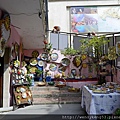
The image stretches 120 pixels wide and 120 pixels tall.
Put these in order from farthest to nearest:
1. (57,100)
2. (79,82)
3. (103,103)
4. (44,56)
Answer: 1. (44,56)
2. (79,82)
3. (57,100)
4. (103,103)

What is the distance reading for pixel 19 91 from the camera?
213 inches

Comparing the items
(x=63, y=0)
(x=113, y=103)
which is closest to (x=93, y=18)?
(x=63, y=0)

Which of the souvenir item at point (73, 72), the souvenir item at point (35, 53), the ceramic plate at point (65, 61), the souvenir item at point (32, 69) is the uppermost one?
the souvenir item at point (35, 53)

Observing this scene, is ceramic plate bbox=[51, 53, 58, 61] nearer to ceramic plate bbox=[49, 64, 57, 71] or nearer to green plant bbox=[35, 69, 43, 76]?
ceramic plate bbox=[49, 64, 57, 71]

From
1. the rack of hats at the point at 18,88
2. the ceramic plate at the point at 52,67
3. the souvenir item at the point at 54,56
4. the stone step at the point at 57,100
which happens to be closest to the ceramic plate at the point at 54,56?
the souvenir item at the point at 54,56

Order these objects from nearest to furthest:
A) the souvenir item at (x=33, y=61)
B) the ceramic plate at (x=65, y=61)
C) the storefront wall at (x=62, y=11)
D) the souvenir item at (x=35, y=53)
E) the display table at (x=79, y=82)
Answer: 1. the display table at (x=79, y=82)
2. the ceramic plate at (x=65, y=61)
3. the souvenir item at (x=33, y=61)
4. the souvenir item at (x=35, y=53)
5. the storefront wall at (x=62, y=11)

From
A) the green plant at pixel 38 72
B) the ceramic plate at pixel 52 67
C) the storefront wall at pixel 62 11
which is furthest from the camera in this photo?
the storefront wall at pixel 62 11

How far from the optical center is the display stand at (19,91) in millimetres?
5242

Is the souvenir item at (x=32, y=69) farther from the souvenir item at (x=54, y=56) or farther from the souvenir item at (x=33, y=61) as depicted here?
the souvenir item at (x=54, y=56)

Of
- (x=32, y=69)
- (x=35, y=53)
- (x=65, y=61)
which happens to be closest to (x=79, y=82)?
(x=65, y=61)

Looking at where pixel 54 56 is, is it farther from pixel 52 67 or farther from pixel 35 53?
pixel 35 53

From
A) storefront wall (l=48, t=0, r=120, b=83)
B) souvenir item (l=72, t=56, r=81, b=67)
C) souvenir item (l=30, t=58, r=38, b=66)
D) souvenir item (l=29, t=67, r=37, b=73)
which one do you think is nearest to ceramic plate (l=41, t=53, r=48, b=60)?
souvenir item (l=30, t=58, r=38, b=66)

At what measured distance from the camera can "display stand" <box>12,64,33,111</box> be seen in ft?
17.2

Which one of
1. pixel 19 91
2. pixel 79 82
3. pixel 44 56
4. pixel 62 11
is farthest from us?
pixel 62 11
